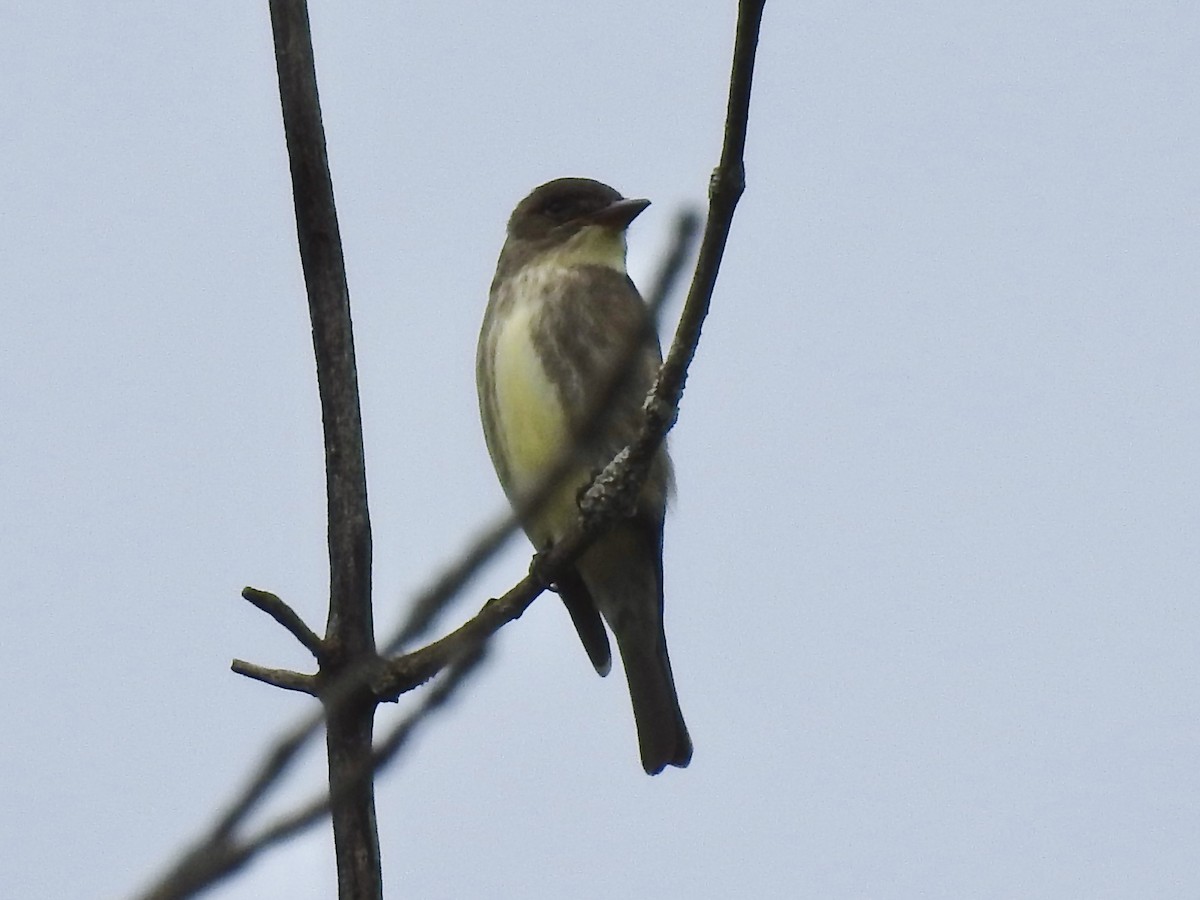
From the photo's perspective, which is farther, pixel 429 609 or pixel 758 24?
pixel 758 24

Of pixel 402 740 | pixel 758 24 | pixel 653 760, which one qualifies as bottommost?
pixel 402 740

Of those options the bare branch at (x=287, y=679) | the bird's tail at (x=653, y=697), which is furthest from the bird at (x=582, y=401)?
the bare branch at (x=287, y=679)

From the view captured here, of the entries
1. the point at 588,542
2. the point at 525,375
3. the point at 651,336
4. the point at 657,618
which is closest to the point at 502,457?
the point at 525,375

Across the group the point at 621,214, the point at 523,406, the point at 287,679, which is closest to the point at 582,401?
the point at 523,406

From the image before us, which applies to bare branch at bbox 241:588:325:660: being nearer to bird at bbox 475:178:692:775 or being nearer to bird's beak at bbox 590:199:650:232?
bird at bbox 475:178:692:775

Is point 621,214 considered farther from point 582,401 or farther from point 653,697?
point 653,697

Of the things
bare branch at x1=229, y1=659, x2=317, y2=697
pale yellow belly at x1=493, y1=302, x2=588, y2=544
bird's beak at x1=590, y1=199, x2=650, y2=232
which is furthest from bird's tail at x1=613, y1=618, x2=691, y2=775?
bare branch at x1=229, y1=659, x2=317, y2=697

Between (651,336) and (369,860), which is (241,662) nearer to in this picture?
(369,860)
